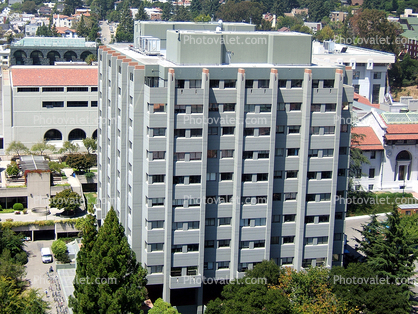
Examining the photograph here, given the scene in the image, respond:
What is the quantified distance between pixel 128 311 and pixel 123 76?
24626 millimetres

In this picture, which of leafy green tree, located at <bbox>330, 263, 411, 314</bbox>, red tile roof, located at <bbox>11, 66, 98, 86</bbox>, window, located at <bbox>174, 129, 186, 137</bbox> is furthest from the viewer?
red tile roof, located at <bbox>11, 66, 98, 86</bbox>

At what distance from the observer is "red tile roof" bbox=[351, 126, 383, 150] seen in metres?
111

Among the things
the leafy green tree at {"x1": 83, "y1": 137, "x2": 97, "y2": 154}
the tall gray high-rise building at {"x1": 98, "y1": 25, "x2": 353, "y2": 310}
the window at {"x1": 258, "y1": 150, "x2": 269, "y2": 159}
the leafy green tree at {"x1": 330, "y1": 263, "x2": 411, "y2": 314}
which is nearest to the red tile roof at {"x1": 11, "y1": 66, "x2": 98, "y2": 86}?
the leafy green tree at {"x1": 83, "y1": 137, "x2": 97, "y2": 154}

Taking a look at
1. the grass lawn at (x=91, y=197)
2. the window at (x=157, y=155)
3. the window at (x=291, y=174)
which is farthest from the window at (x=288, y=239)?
the grass lawn at (x=91, y=197)

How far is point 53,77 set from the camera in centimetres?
13250

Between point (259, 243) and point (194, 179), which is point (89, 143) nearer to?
point (194, 179)

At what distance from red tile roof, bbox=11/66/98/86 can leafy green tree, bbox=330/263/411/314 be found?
76.2 m

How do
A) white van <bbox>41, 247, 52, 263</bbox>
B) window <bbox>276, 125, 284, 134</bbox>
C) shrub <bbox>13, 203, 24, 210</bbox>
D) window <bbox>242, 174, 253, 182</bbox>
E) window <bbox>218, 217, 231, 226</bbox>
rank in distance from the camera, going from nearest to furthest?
window <bbox>242, 174, 253, 182</bbox> → window <bbox>276, 125, 284, 134</bbox> → window <bbox>218, 217, 231, 226</bbox> → white van <bbox>41, 247, 52, 263</bbox> → shrub <bbox>13, 203, 24, 210</bbox>

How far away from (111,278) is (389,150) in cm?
6292

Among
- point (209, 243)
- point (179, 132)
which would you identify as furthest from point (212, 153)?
point (209, 243)

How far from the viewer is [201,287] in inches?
2835

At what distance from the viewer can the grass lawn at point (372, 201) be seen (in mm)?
106375

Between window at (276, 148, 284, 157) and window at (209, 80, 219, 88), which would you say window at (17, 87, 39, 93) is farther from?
window at (276, 148, 284, 157)

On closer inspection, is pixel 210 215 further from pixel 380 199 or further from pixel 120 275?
pixel 380 199
